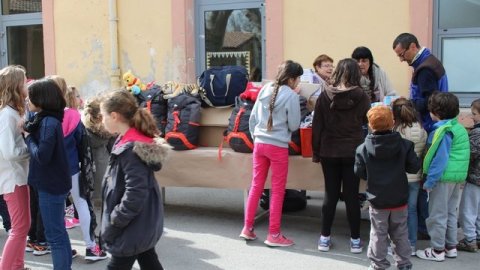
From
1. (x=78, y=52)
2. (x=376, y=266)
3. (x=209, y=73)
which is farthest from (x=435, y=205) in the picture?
(x=78, y=52)

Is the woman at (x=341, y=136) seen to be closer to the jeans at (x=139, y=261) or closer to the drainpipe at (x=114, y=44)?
the jeans at (x=139, y=261)

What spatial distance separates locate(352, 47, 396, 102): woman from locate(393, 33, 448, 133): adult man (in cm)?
45

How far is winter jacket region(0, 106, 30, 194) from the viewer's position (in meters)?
3.76

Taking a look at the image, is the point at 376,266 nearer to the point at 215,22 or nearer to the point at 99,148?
the point at 99,148

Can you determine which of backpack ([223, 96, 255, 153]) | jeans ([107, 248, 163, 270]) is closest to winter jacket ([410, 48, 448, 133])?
backpack ([223, 96, 255, 153])

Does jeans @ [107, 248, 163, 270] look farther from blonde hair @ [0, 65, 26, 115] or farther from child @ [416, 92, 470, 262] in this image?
child @ [416, 92, 470, 262]

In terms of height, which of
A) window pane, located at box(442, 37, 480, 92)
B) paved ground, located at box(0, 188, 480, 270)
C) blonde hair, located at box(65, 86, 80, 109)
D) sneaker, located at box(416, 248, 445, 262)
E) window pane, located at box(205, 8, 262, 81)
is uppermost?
window pane, located at box(205, 8, 262, 81)

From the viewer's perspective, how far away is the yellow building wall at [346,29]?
619 cm

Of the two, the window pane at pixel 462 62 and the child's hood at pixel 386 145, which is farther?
Answer: the window pane at pixel 462 62

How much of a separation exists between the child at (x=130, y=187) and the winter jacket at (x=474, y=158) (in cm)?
264

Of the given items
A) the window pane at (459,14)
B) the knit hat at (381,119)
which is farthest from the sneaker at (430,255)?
the window pane at (459,14)

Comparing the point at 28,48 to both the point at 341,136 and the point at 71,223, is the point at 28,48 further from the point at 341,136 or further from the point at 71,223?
the point at 341,136

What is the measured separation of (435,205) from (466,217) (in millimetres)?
374

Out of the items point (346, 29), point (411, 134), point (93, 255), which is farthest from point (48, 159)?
point (346, 29)
